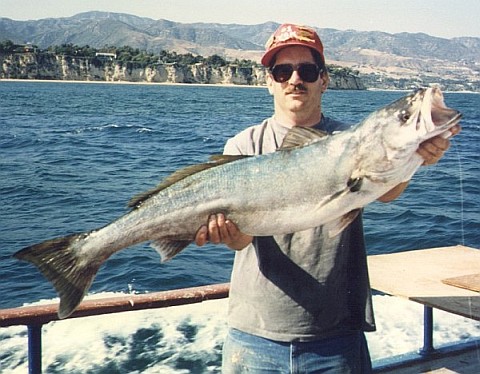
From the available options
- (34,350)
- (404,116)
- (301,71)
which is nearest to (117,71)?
(34,350)

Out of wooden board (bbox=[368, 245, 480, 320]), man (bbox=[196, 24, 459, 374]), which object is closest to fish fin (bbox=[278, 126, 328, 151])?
man (bbox=[196, 24, 459, 374])

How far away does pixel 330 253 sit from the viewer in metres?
3.31

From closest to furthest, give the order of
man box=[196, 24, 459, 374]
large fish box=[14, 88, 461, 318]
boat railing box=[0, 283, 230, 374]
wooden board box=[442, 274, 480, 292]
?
large fish box=[14, 88, 461, 318] < man box=[196, 24, 459, 374] < boat railing box=[0, 283, 230, 374] < wooden board box=[442, 274, 480, 292]

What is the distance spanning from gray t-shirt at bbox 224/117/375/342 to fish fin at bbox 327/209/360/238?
0.09 meters

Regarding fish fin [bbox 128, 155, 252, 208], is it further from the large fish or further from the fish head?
the fish head

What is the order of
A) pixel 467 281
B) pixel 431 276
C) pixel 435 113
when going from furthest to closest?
pixel 431 276
pixel 467 281
pixel 435 113

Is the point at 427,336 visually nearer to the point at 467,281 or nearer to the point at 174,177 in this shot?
the point at 467,281

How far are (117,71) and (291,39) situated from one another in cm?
18520

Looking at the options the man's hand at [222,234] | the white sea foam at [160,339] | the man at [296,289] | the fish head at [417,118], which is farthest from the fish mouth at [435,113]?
the white sea foam at [160,339]

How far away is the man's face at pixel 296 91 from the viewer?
354 cm

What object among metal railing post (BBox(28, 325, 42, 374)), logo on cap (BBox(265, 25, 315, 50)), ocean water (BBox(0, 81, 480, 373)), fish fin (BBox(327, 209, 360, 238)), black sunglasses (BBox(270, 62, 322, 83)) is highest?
logo on cap (BBox(265, 25, 315, 50))

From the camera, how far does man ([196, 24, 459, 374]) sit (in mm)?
3320

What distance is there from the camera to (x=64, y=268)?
3432mm

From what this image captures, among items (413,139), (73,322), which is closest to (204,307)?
(73,322)
